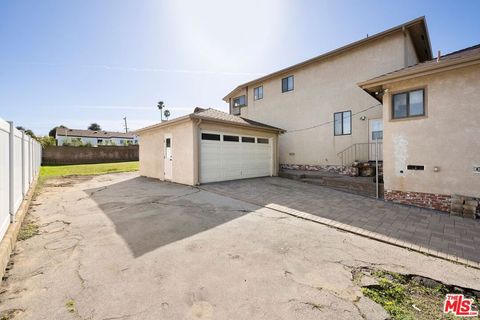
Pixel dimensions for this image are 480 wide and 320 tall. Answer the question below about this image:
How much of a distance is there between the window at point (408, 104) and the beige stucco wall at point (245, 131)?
688 centimetres

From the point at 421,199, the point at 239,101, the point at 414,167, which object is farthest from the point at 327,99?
the point at 239,101

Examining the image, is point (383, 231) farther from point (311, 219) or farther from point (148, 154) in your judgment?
point (148, 154)

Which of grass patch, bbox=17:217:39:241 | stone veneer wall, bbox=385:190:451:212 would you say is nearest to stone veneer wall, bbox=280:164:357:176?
stone veneer wall, bbox=385:190:451:212

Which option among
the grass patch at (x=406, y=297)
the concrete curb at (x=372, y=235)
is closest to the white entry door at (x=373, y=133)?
the concrete curb at (x=372, y=235)

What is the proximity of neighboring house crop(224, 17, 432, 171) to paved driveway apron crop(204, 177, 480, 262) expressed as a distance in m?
4.38

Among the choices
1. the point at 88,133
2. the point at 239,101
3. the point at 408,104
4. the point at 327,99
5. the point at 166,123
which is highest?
the point at 88,133

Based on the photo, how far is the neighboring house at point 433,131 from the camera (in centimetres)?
572

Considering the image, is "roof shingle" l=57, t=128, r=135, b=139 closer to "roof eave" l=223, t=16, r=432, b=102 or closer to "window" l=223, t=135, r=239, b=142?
"roof eave" l=223, t=16, r=432, b=102

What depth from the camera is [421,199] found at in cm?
652

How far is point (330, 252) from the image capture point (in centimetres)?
359

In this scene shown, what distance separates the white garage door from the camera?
10070mm

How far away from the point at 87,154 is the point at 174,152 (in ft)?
68.1

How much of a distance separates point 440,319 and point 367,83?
278 inches

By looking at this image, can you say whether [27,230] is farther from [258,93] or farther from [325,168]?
[258,93]
